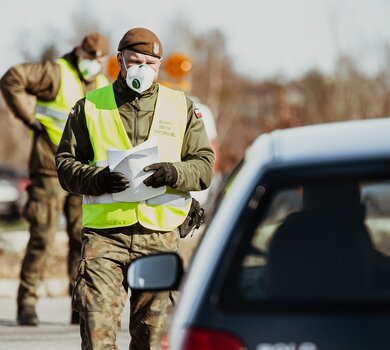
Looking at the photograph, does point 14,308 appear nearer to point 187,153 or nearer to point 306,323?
point 187,153

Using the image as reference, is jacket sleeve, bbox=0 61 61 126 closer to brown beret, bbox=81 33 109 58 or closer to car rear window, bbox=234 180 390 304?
brown beret, bbox=81 33 109 58

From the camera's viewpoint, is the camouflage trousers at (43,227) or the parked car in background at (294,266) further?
the camouflage trousers at (43,227)

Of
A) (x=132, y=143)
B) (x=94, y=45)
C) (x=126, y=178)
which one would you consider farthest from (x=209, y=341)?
(x=94, y=45)

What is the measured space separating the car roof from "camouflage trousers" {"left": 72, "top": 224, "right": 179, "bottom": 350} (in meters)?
2.39

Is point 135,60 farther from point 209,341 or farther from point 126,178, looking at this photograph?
point 209,341

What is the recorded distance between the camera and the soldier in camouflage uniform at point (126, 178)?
6883mm

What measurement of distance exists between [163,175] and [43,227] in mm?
4471

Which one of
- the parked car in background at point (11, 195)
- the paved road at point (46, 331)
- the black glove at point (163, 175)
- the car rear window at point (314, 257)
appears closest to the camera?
the car rear window at point (314, 257)

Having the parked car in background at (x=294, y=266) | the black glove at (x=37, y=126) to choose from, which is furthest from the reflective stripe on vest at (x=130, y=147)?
the black glove at (x=37, y=126)

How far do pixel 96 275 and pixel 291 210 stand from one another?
2.15 m

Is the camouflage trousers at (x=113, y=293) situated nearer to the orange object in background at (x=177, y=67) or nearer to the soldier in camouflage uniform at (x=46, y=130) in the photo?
the soldier in camouflage uniform at (x=46, y=130)

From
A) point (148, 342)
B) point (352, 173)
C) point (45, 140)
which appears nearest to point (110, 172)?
point (148, 342)

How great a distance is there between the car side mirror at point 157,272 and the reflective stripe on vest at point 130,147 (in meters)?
2.19

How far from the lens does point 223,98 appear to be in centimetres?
9106
